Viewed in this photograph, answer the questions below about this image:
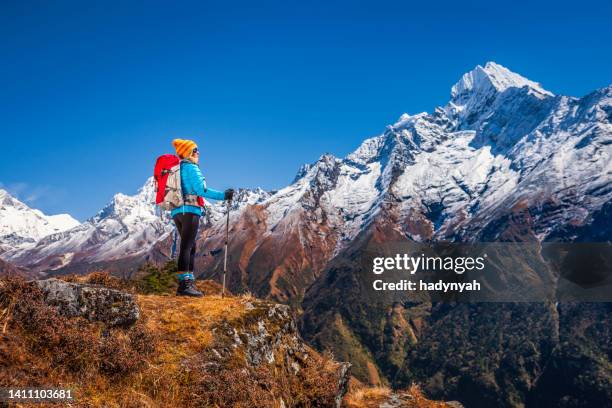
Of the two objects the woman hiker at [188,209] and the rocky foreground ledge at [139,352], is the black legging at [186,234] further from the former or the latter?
the rocky foreground ledge at [139,352]

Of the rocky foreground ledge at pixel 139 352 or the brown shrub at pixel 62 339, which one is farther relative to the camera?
the brown shrub at pixel 62 339

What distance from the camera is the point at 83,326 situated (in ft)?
31.0

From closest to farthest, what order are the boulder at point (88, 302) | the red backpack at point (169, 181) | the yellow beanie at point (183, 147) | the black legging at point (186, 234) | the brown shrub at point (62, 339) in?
the brown shrub at point (62, 339) → the boulder at point (88, 302) → the black legging at point (186, 234) → the red backpack at point (169, 181) → the yellow beanie at point (183, 147)

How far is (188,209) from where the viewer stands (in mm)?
14648

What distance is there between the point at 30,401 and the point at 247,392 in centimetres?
349

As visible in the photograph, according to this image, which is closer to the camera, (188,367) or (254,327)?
(188,367)

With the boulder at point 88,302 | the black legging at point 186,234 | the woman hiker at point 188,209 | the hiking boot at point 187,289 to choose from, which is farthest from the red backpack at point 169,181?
the boulder at point 88,302

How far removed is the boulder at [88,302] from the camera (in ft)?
31.8

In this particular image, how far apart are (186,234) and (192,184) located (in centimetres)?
147

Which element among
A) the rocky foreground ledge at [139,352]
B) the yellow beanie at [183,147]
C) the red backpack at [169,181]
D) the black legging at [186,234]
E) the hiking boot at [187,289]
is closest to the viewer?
the rocky foreground ledge at [139,352]

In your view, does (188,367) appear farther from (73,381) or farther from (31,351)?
(31,351)

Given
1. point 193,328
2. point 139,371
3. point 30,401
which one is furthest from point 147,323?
point 30,401

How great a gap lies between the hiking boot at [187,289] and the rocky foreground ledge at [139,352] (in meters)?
1.75

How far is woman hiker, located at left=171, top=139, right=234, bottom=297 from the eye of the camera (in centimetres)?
1456
